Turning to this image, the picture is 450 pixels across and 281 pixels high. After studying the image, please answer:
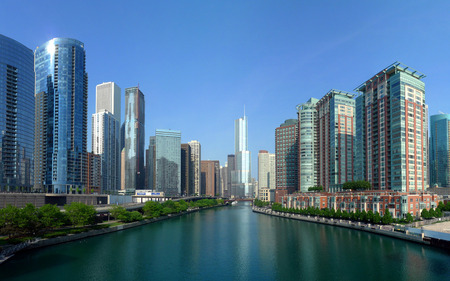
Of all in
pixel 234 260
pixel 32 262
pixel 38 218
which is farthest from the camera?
pixel 38 218

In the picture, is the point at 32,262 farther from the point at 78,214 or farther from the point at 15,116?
the point at 15,116

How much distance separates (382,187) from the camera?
5994 inches

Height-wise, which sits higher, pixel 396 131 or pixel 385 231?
pixel 396 131

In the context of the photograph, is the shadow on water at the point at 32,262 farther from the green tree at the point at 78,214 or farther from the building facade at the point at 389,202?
the building facade at the point at 389,202

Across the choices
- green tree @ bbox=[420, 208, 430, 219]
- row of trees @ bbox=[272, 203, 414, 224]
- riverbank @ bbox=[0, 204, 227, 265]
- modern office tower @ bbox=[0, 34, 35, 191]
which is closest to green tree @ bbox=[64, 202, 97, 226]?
riverbank @ bbox=[0, 204, 227, 265]

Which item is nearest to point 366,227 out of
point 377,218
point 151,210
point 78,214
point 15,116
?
point 377,218

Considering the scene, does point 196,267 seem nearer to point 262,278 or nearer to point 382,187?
point 262,278

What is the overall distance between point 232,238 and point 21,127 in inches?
5325

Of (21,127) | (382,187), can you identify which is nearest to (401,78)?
(382,187)

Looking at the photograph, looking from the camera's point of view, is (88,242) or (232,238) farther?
(232,238)

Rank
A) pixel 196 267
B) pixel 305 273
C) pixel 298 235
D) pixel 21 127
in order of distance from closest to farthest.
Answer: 1. pixel 305 273
2. pixel 196 267
3. pixel 298 235
4. pixel 21 127

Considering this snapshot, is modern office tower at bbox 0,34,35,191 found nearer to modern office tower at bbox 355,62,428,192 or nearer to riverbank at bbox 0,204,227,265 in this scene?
riverbank at bbox 0,204,227,265

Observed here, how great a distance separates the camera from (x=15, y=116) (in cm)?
17862

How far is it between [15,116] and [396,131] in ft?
610
